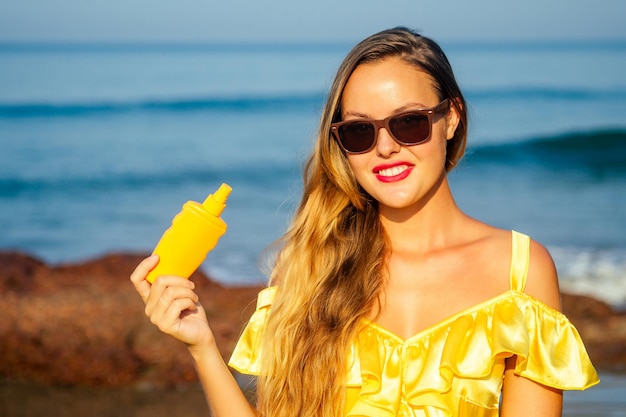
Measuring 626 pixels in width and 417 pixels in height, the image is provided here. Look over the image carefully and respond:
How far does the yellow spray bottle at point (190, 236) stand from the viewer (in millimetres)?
2457

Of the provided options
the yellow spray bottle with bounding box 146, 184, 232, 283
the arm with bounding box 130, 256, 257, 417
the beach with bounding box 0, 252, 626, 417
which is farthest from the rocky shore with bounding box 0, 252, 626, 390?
the yellow spray bottle with bounding box 146, 184, 232, 283

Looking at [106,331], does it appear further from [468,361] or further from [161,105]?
[161,105]

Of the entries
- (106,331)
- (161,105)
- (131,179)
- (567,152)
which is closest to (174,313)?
(106,331)

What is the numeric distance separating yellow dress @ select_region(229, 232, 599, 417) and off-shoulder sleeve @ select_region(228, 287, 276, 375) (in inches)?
14.4

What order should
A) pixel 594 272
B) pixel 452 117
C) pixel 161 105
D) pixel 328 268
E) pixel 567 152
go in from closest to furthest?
pixel 452 117
pixel 328 268
pixel 594 272
pixel 567 152
pixel 161 105

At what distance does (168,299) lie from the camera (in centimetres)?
258

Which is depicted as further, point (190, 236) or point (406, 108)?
point (406, 108)

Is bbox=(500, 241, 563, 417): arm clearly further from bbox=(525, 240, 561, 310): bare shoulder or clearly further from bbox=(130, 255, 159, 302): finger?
bbox=(130, 255, 159, 302): finger

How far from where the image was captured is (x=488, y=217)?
14062mm

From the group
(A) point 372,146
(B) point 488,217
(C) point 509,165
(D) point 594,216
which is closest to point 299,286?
(A) point 372,146

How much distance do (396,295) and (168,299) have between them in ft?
2.77

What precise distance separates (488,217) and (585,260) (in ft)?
10.2

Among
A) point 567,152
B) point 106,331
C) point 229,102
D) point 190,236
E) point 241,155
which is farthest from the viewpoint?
point 229,102

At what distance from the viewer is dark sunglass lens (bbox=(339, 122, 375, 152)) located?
286 cm
